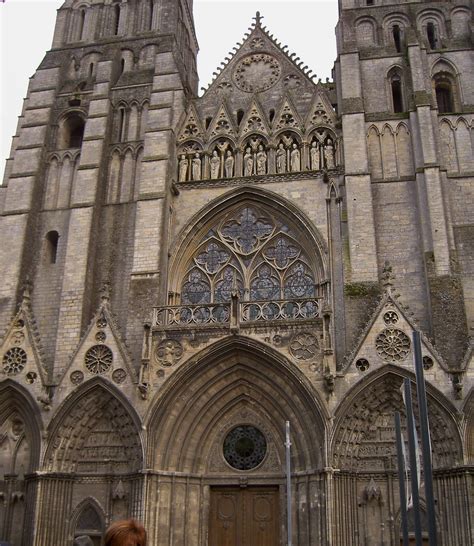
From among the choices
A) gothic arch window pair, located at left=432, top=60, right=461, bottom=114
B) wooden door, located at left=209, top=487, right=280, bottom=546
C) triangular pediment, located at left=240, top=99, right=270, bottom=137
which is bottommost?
wooden door, located at left=209, top=487, right=280, bottom=546

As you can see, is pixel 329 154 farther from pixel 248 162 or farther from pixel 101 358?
pixel 101 358

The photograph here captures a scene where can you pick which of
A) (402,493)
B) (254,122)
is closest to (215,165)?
(254,122)

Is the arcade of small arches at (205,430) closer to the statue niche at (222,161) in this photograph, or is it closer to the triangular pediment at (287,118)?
the statue niche at (222,161)

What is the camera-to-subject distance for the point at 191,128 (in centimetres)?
2231

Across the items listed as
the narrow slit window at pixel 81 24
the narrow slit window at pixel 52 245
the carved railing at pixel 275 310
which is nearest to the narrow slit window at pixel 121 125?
the narrow slit window at pixel 52 245

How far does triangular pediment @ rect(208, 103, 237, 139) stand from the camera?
2189cm

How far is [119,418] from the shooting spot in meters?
17.3

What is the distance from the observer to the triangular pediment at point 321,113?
69.9 ft

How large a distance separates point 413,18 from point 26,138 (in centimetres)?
1434

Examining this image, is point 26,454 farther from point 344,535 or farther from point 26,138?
point 26,138

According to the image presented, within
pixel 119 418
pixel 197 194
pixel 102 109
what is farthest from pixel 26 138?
pixel 119 418

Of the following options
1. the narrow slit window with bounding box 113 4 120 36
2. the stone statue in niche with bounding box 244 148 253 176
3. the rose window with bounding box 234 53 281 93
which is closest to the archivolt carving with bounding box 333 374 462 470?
the stone statue in niche with bounding box 244 148 253 176

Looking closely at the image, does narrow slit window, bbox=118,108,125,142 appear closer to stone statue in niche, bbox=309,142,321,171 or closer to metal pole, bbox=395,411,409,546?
stone statue in niche, bbox=309,142,321,171

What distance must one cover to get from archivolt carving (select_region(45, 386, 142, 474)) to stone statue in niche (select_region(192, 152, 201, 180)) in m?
7.78
